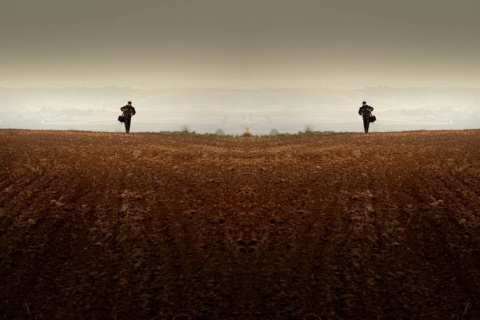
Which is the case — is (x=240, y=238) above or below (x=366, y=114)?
below

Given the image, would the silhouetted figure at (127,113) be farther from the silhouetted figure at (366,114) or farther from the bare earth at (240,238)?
the silhouetted figure at (366,114)

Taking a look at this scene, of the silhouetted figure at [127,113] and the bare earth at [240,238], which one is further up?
the silhouetted figure at [127,113]

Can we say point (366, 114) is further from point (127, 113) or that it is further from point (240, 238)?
point (240, 238)

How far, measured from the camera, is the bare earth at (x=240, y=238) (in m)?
7.40

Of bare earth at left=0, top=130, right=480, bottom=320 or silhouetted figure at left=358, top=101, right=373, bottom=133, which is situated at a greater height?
silhouetted figure at left=358, top=101, right=373, bottom=133

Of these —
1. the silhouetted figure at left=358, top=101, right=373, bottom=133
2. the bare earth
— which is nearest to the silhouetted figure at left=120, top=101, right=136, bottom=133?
the bare earth

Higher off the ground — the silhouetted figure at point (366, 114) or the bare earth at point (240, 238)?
the silhouetted figure at point (366, 114)

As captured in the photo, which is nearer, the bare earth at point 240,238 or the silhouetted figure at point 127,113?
the bare earth at point 240,238

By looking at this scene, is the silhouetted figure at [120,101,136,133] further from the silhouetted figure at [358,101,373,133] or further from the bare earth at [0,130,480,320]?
the silhouetted figure at [358,101,373,133]

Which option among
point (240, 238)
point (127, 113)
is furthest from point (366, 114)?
point (240, 238)

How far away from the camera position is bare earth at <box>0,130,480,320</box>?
24.3 ft

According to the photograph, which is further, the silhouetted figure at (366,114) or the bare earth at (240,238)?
the silhouetted figure at (366,114)

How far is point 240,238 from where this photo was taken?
955 cm

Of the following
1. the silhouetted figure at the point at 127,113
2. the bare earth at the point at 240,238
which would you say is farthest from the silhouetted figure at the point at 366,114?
the silhouetted figure at the point at 127,113
